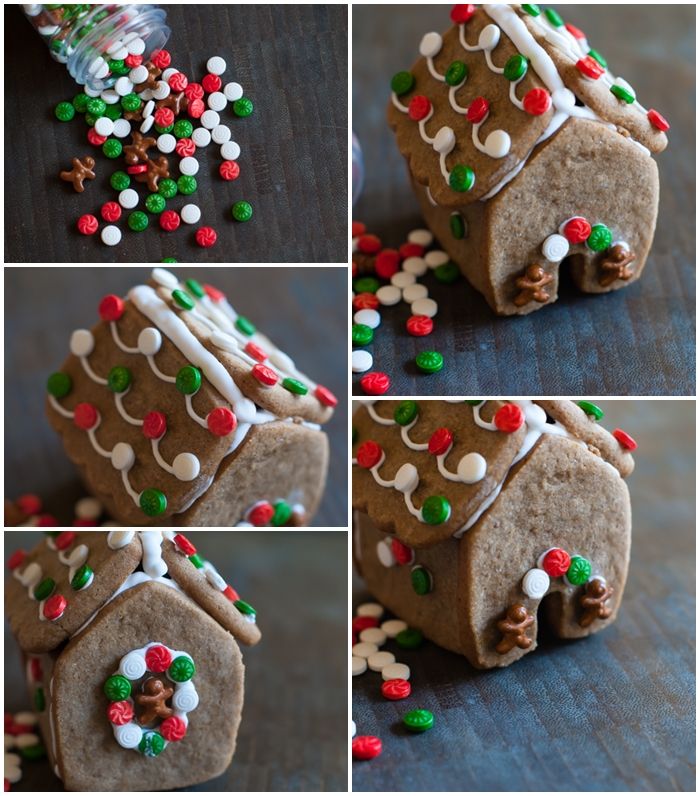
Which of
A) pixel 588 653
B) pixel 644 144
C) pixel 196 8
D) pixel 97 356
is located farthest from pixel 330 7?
pixel 588 653

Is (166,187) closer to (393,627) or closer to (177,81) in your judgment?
(177,81)

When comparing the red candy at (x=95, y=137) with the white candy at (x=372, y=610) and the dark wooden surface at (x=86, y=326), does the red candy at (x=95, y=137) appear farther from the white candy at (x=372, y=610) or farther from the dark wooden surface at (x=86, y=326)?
the white candy at (x=372, y=610)

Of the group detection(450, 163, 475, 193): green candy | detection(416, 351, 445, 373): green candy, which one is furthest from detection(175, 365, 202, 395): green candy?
detection(450, 163, 475, 193): green candy

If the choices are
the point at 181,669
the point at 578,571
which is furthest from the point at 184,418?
the point at 578,571

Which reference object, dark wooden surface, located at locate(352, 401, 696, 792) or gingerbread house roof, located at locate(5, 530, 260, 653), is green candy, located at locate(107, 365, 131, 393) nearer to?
gingerbread house roof, located at locate(5, 530, 260, 653)

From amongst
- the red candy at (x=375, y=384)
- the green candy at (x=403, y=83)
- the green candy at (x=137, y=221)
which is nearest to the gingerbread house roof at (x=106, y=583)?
the red candy at (x=375, y=384)

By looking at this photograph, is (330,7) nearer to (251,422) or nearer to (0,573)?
(251,422)

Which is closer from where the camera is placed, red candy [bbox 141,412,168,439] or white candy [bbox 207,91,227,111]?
red candy [bbox 141,412,168,439]
